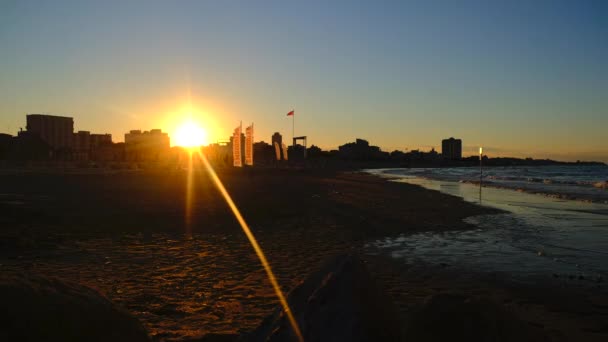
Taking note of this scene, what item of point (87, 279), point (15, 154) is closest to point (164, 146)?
point (15, 154)

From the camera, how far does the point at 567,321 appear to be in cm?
480

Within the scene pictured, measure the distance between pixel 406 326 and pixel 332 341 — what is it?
1.64ft

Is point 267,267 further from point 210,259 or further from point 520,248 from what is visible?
point 520,248

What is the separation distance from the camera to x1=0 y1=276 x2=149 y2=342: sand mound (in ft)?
7.75

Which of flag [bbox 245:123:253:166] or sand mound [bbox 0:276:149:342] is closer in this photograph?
sand mound [bbox 0:276:149:342]

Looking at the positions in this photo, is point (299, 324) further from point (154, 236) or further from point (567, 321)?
point (154, 236)

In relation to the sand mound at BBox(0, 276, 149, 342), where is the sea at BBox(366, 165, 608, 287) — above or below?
below

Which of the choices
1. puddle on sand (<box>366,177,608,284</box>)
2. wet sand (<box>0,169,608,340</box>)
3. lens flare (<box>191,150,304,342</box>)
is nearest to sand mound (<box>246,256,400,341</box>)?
lens flare (<box>191,150,304,342</box>)

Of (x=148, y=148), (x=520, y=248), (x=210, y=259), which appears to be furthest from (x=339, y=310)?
(x=148, y=148)

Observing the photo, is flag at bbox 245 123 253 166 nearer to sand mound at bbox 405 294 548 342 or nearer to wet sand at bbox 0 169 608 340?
wet sand at bbox 0 169 608 340

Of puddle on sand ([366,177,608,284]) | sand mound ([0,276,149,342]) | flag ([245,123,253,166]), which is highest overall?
flag ([245,123,253,166])

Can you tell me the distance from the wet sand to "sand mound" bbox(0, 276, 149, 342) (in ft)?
1.09

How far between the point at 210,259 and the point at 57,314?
5339 mm

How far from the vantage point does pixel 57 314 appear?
2.54 metres
